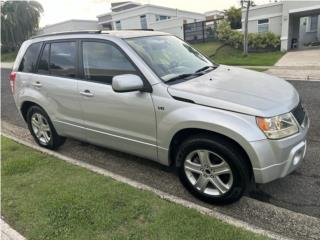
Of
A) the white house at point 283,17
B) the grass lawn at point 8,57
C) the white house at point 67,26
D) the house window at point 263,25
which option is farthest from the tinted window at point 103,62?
the white house at point 67,26

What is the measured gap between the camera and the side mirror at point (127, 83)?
3.18 meters

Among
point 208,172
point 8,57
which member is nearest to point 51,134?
point 208,172

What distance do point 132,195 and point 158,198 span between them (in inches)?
11.9

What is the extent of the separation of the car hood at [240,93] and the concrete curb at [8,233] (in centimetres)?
204

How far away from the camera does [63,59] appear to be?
14.3 feet

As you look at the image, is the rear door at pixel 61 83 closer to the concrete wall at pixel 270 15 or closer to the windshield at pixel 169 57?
the windshield at pixel 169 57

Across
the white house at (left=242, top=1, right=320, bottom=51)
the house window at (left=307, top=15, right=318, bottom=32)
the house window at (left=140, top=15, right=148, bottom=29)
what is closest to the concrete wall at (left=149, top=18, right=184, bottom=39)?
A: the house window at (left=140, top=15, right=148, bottom=29)

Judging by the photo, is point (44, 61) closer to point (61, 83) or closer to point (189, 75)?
point (61, 83)

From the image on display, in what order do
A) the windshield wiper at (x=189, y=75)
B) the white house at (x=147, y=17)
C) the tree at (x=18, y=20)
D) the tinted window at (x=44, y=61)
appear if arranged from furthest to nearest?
the tree at (x=18, y=20) → the white house at (x=147, y=17) → the tinted window at (x=44, y=61) → the windshield wiper at (x=189, y=75)

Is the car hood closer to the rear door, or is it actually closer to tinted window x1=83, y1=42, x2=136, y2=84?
tinted window x1=83, y1=42, x2=136, y2=84

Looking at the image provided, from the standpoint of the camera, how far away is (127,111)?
3.53m

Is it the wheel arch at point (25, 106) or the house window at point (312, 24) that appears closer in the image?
the wheel arch at point (25, 106)

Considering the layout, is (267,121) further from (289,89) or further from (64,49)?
(64,49)

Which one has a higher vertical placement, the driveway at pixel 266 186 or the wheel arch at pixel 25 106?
the wheel arch at pixel 25 106
